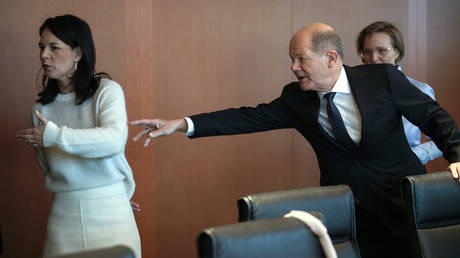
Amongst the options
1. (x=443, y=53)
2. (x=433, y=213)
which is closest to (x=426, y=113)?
(x=433, y=213)

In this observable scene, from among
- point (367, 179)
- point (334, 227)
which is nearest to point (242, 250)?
point (334, 227)

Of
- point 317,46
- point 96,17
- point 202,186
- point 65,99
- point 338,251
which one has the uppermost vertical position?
point 96,17

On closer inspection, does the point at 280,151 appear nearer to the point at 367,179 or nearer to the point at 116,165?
the point at 367,179

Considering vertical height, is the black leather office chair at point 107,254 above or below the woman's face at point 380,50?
below

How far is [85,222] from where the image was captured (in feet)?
7.63

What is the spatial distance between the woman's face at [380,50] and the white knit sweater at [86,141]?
5.52 ft

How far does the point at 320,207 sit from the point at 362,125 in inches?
35.0

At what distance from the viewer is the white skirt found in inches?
91.6

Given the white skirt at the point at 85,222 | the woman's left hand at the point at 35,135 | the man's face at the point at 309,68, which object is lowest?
the white skirt at the point at 85,222

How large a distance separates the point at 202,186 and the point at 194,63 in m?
0.92

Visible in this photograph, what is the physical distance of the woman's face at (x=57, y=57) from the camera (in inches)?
98.1

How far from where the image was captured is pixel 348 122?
262 centimetres

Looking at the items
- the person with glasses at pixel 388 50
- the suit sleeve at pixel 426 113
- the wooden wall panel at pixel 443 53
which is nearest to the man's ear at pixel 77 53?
the suit sleeve at pixel 426 113

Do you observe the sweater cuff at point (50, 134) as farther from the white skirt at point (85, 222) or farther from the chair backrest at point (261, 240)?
the chair backrest at point (261, 240)
